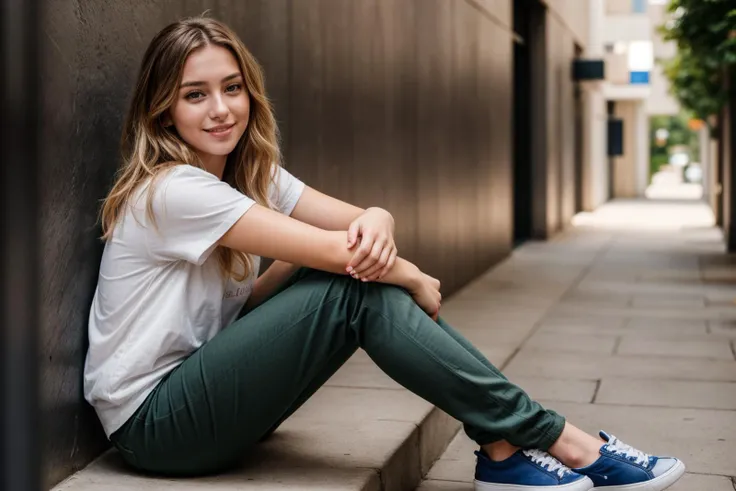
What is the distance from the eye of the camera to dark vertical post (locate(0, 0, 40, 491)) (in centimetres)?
84

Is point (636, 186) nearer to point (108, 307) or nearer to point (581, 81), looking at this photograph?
point (581, 81)

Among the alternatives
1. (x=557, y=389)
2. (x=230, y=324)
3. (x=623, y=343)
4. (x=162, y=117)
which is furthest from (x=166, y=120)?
(x=623, y=343)

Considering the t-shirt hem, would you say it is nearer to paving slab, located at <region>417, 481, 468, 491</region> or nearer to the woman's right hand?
the woman's right hand

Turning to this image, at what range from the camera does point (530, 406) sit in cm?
270

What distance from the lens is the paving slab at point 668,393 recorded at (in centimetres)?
431

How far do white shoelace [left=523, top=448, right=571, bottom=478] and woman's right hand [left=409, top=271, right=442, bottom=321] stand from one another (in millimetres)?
441

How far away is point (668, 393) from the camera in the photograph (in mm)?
4500

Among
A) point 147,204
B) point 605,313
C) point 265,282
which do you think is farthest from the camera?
point 605,313

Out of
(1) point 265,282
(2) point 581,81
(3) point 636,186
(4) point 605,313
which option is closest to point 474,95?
(4) point 605,313

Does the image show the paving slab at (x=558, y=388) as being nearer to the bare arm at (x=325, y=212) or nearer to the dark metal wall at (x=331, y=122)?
the dark metal wall at (x=331, y=122)

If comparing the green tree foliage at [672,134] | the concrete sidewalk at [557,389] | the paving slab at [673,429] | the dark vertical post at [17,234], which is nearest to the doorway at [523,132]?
the concrete sidewalk at [557,389]

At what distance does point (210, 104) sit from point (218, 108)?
27mm

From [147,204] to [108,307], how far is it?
34 centimetres

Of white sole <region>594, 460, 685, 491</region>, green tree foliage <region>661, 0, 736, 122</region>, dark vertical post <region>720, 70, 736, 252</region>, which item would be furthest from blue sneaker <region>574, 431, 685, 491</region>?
dark vertical post <region>720, 70, 736, 252</region>
